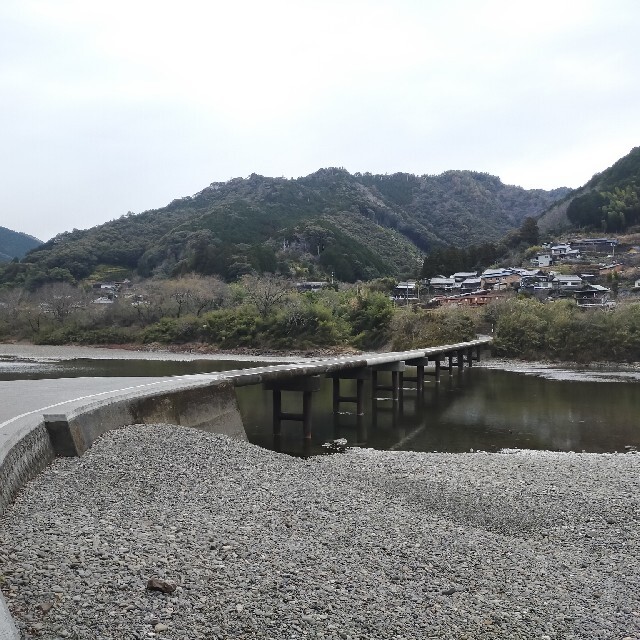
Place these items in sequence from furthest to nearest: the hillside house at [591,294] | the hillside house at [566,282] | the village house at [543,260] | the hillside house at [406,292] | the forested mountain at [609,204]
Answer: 1. the forested mountain at [609,204]
2. the village house at [543,260]
3. the hillside house at [406,292]
4. the hillside house at [566,282]
5. the hillside house at [591,294]

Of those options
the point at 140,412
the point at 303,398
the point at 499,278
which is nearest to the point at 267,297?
the point at 499,278

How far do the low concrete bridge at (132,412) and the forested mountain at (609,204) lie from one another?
300 feet

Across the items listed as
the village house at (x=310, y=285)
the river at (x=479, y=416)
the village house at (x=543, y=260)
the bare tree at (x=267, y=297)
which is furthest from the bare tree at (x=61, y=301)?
the village house at (x=543, y=260)

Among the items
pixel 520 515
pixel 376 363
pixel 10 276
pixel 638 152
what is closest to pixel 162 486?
pixel 520 515

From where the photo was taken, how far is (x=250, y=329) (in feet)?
184

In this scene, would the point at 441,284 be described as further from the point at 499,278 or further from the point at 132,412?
the point at 132,412

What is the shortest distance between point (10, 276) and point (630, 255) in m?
96.6

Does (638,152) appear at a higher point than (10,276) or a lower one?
higher

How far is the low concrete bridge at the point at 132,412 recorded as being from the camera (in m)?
7.19

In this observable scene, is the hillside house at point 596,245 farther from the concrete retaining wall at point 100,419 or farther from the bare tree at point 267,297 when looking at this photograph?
the concrete retaining wall at point 100,419

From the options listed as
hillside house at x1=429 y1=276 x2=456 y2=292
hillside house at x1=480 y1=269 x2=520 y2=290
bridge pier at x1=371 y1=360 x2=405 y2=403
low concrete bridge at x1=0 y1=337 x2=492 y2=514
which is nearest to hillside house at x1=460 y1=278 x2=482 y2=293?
hillside house at x1=480 y1=269 x2=520 y2=290

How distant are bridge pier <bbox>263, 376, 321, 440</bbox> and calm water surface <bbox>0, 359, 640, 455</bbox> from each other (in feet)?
1.18

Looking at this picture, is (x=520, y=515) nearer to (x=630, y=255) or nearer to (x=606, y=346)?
(x=606, y=346)

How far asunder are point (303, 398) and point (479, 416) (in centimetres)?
781
